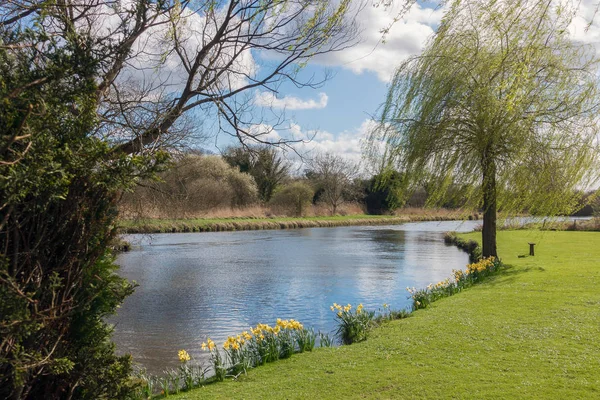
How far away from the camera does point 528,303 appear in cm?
902

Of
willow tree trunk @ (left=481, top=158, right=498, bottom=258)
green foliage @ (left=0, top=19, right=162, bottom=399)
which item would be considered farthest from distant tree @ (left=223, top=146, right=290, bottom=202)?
green foliage @ (left=0, top=19, right=162, bottom=399)

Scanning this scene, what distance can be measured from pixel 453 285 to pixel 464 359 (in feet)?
19.2

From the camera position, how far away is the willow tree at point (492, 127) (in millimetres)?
12805

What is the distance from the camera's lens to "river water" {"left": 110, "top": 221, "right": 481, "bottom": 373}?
9.83m

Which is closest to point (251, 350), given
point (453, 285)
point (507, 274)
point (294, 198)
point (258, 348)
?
point (258, 348)

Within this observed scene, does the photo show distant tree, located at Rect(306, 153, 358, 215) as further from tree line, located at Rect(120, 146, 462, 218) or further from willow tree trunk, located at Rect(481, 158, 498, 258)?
willow tree trunk, located at Rect(481, 158, 498, 258)

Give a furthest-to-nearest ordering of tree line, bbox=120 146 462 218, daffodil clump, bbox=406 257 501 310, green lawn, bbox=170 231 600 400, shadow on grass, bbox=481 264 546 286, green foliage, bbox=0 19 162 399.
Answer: tree line, bbox=120 146 462 218 → shadow on grass, bbox=481 264 546 286 → daffodil clump, bbox=406 257 501 310 → green lawn, bbox=170 231 600 400 → green foliage, bbox=0 19 162 399

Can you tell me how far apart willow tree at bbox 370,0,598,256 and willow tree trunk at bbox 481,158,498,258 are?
29mm

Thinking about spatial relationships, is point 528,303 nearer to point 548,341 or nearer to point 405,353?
point 548,341

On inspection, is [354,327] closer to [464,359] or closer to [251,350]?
[251,350]

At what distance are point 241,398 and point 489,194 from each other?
10.7 meters

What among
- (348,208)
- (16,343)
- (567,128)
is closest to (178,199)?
(16,343)

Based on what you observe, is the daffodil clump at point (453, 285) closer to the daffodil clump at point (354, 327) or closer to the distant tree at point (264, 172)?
the daffodil clump at point (354, 327)

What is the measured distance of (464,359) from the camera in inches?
232
